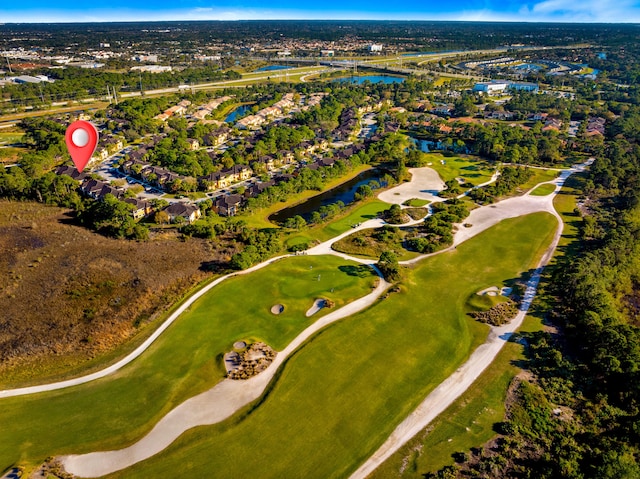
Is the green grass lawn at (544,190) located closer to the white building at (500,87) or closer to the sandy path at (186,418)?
the sandy path at (186,418)

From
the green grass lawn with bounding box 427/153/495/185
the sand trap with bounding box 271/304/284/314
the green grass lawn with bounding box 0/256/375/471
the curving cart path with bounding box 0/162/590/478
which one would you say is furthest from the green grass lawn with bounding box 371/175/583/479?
the green grass lawn with bounding box 427/153/495/185

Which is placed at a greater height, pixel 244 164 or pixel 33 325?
pixel 244 164

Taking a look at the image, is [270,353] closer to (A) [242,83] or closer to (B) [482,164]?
(B) [482,164]

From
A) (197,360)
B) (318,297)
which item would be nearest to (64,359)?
(197,360)

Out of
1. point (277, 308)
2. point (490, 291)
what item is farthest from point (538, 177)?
point (277, 308)

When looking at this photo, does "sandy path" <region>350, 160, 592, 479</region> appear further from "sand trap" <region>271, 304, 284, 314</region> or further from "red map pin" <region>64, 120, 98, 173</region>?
"red map pin" <region>64, 120, 98, 173</region>
